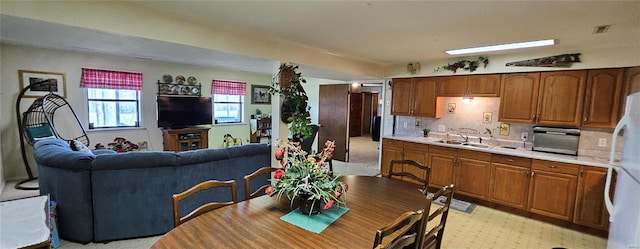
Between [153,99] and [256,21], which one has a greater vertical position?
[256,21]

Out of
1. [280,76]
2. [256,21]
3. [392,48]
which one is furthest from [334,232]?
[392,48]

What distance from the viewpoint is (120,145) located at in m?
5.03

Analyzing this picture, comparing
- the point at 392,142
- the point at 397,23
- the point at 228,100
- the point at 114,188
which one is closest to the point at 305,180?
the point at 397,23

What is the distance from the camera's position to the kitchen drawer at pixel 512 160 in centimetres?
352

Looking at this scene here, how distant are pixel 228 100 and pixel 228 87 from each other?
0.38 metres

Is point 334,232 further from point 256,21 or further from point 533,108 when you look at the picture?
point 533,108

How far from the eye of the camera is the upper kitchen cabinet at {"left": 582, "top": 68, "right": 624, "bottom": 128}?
10.4 ft

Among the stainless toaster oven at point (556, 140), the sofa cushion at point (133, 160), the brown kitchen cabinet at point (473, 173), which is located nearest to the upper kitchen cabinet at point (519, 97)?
the stainless toaster oven at point (556, 140)

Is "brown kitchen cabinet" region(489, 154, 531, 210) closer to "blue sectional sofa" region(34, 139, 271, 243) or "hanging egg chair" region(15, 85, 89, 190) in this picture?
"blue sectional sofa" region(34, 139, 271, 243)

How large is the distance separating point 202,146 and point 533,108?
6255 mm

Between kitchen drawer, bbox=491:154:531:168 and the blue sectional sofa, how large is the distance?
3.80 m

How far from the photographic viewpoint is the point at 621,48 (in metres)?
3.11

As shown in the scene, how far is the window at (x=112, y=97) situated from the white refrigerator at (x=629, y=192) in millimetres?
6937

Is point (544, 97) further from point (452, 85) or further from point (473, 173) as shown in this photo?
point (473, 173)
